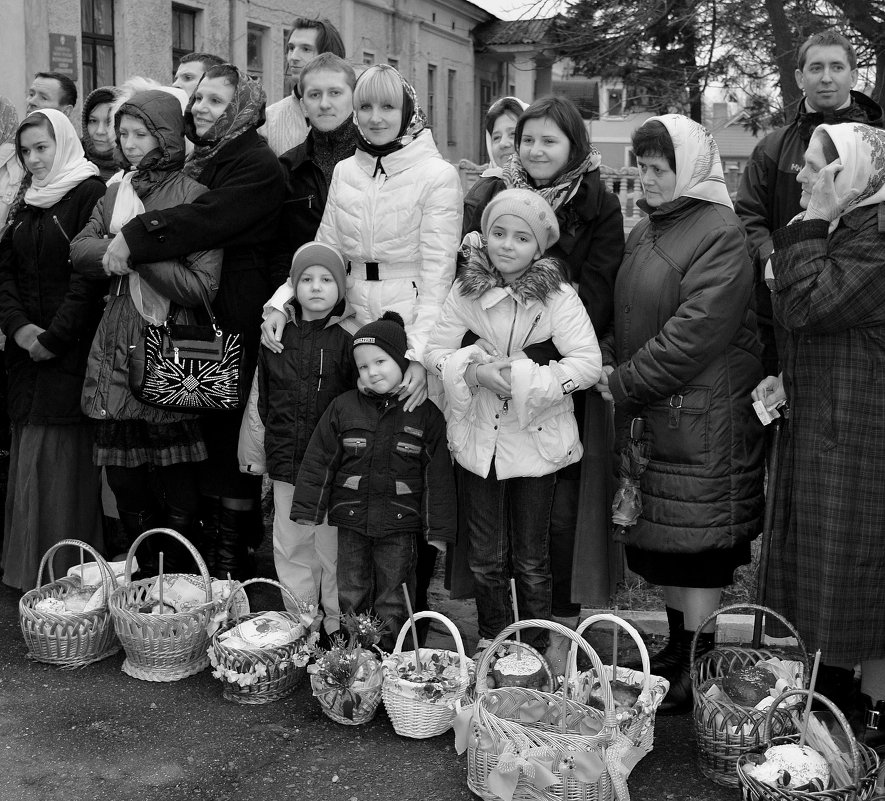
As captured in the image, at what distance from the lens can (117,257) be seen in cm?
448

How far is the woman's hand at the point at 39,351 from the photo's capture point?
4.76m

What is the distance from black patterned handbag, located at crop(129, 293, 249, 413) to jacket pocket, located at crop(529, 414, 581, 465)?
54.3 inches

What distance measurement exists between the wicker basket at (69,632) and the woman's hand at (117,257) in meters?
1.14

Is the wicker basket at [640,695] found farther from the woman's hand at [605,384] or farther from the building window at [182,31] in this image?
the building window at [182,31]

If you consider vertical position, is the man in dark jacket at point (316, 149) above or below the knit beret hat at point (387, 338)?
above

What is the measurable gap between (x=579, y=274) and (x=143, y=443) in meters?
2.02

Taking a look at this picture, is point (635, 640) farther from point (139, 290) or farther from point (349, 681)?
point (139, 290)

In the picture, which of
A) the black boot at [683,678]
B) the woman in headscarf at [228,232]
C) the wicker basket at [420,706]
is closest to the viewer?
the wicker basket at [420,706]

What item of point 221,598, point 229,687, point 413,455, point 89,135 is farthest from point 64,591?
point 89,135

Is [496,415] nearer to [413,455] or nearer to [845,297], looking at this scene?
[413,455]

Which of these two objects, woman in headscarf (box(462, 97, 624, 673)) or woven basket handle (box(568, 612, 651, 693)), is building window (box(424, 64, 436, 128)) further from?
woven basket handle (box(568, 612, 651, 693))

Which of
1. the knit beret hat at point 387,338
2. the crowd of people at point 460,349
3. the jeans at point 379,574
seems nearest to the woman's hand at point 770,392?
the crowd of people at point 460,349

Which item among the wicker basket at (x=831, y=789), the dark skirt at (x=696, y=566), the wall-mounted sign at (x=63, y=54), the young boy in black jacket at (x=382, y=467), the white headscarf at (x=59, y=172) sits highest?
the wall-mounted sign at (x=63, y=54)

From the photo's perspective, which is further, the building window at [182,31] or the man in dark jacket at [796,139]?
the building window at [182,31]
